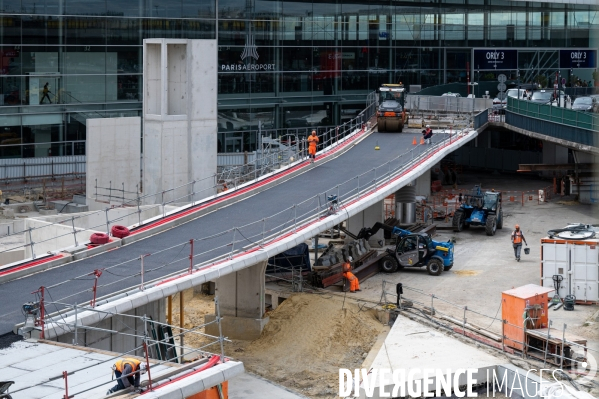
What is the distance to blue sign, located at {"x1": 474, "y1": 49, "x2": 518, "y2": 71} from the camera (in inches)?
2761

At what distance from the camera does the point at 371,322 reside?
1385 inches

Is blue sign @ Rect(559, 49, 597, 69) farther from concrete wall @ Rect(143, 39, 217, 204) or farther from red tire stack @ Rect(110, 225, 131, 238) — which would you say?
red tire stack @ Rect(110, 225, 131, 238)

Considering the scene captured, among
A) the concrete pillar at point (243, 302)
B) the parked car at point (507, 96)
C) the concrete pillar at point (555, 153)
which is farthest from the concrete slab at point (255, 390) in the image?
the concrete pillar at point (555, 153)

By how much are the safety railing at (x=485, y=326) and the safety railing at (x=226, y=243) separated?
3510 mm

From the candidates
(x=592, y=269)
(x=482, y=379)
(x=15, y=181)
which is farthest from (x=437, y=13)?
(x=482, y=379)

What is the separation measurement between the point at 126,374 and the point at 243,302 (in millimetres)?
15540

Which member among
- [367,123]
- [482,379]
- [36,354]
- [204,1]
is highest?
[204,1]

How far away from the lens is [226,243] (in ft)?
107

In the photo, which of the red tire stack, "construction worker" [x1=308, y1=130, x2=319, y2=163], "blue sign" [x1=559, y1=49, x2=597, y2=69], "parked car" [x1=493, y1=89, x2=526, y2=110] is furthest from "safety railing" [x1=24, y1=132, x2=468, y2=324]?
"blue sign" [x1=559, y1=49, x2=597, y2=69]

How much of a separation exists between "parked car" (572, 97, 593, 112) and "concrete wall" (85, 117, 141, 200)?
23.3 m

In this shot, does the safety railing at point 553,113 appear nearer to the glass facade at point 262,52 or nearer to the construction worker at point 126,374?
the glass facade at point 262,52

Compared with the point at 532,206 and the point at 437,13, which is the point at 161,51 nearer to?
the point at 532,206

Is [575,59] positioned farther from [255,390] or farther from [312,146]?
[255,390]

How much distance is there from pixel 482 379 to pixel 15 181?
31066 mm
